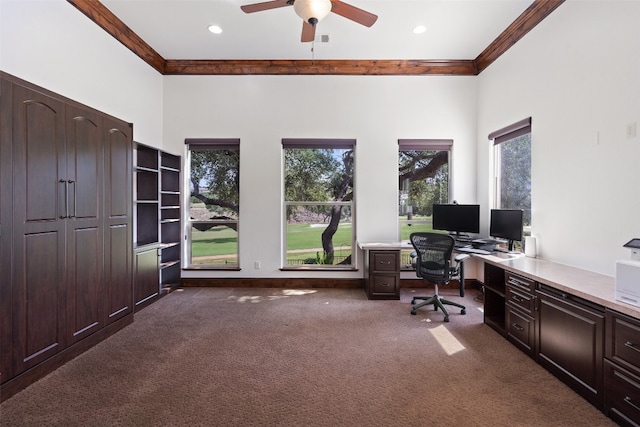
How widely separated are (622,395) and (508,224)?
2.15 meters

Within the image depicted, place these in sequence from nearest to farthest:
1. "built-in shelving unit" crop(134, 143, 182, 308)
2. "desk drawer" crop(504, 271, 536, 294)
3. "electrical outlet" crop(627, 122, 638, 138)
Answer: "electrical outlet" crop(627, 122, 638, 138), "desk drawer" crop(504, 271, 536, 294), "built-in shelving unit" crop(134, 143, 182, 308)

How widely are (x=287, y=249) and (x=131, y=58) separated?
11.5ft

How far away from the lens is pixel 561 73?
9.55ft

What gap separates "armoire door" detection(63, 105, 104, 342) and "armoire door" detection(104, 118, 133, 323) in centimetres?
8

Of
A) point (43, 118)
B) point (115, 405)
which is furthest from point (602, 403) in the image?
point (43, 118)

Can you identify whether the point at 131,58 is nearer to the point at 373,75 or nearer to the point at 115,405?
the point at 373,75

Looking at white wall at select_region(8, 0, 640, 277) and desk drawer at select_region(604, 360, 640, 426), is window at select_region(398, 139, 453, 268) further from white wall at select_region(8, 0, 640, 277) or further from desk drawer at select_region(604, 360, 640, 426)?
desk drawer at select_region(604, 360, 640, 426)

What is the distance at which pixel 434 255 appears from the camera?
3.47 metres

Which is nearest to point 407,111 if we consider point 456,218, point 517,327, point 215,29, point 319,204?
point 456,218

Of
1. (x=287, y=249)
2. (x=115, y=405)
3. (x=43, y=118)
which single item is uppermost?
(x=43, y=118)

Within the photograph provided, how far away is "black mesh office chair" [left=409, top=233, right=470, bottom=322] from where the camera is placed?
11.0 ft

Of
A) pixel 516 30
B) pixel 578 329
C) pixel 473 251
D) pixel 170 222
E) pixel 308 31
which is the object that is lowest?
pixel 578 329

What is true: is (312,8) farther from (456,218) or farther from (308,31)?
(456,218)

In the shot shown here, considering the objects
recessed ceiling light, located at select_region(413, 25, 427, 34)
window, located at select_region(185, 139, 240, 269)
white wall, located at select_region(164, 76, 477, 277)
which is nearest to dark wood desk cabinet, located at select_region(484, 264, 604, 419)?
white wall, located at select_region(164, 76, 477, 277)
